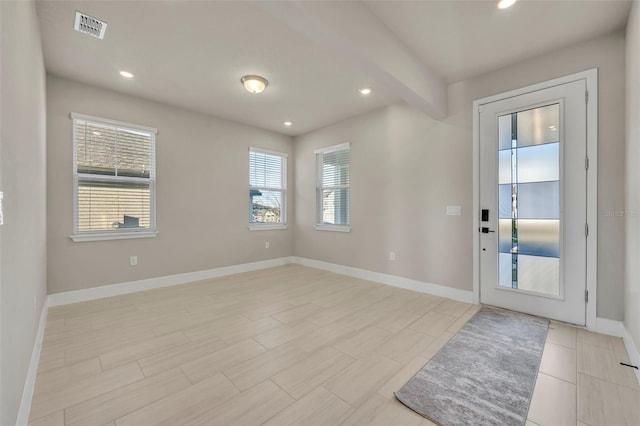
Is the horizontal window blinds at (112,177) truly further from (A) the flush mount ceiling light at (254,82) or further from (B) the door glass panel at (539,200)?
(B) the door glass panel at (539,200)

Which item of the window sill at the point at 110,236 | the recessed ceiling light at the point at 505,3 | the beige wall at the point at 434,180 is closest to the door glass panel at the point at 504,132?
the beige wall at the point at 434,180

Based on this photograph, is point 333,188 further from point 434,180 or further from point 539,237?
point 539,237

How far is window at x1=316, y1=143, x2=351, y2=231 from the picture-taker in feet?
16.7

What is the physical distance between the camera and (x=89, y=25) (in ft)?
7.98

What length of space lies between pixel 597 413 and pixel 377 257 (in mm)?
3001

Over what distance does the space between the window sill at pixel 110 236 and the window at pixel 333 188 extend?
2875mm

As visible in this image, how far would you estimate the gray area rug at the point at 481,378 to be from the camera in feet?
5.32

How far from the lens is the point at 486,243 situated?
131 inches

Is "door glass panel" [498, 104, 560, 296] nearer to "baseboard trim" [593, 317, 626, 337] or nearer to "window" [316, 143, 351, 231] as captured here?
"baseboard trim" [593, 317, 626, 337]

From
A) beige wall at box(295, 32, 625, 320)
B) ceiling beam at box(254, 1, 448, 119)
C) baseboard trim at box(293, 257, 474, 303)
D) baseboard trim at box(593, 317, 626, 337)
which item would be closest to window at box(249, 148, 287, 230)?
beige wall at box(295, 32, 625, 320)

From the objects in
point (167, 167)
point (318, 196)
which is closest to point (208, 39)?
point (167, 167)

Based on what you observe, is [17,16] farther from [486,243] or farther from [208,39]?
[486,243]

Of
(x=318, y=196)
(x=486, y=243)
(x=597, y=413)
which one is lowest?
(x=597, y=413)

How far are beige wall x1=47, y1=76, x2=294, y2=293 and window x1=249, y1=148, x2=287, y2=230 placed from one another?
16 cm
